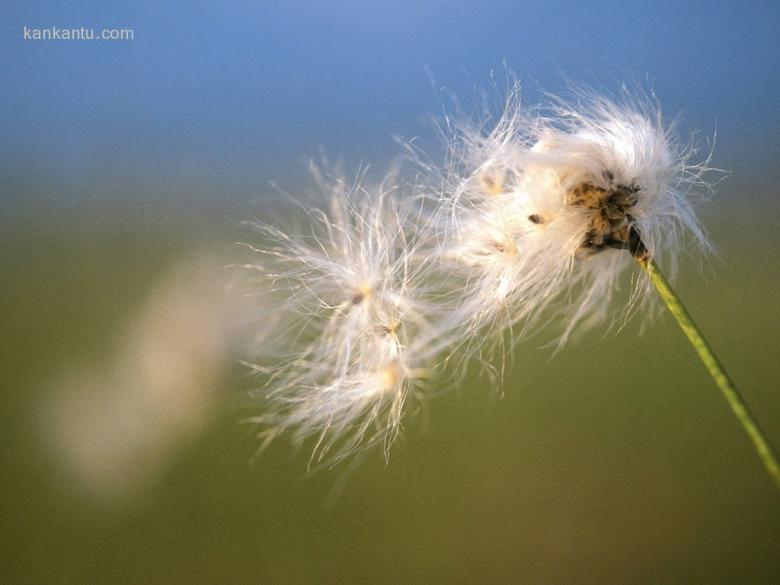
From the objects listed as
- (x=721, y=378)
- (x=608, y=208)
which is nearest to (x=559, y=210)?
(x=608, y=208)

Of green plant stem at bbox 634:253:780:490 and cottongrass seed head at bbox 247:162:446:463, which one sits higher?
cottongrass seed head at bbox 247:162:446:463

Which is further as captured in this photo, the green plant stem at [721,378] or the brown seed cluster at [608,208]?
the brown seed cluster at [608,208]

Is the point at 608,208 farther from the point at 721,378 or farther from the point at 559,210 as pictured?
the point at 721,378

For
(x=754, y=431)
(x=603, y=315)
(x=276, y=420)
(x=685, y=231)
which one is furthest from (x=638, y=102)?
(x=276, y=420)

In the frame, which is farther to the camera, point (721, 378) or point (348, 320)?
point (348, 320)

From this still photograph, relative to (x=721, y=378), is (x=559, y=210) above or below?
above
